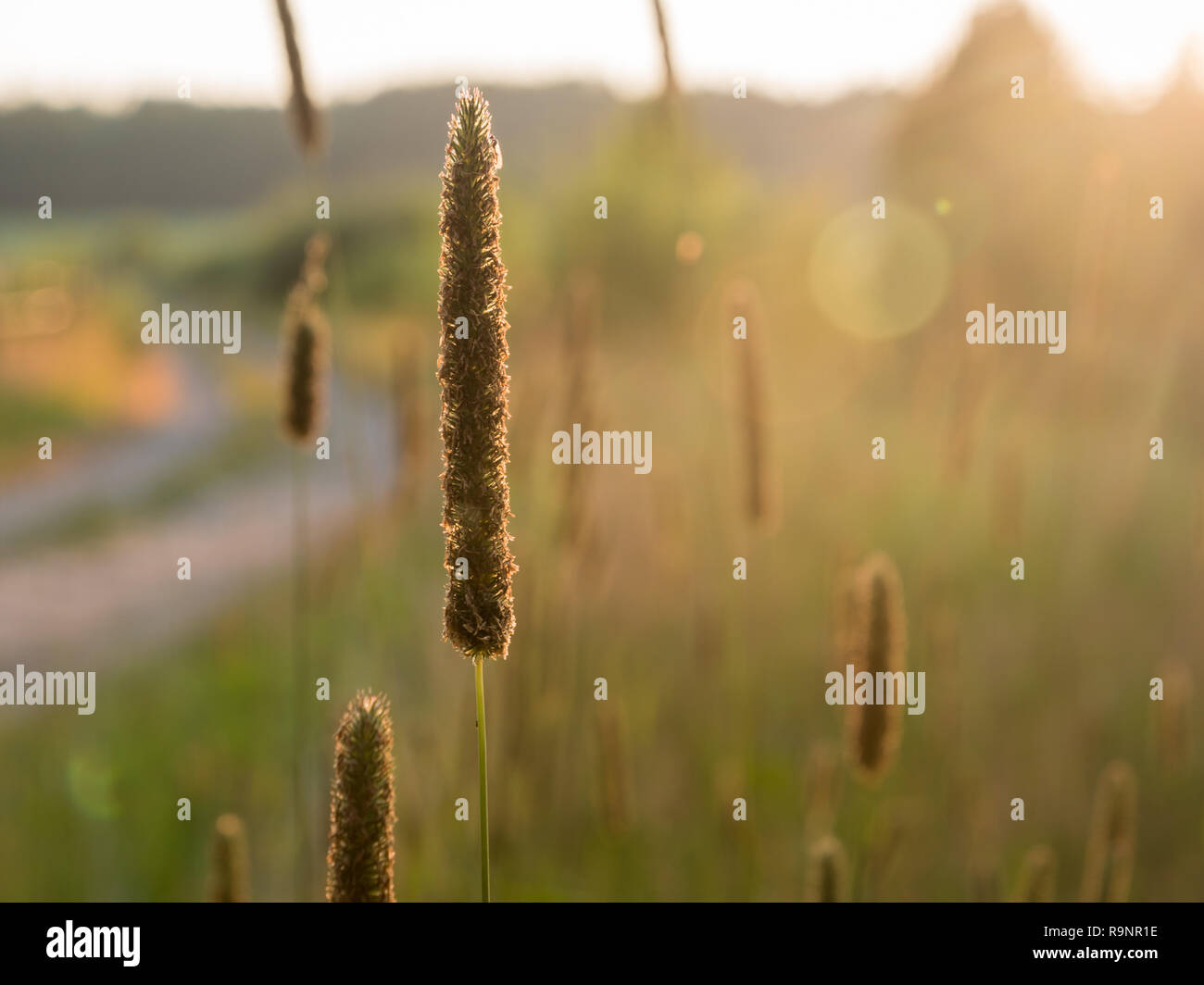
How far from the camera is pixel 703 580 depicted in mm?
7531

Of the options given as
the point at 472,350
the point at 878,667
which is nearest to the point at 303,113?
the point at 472,350

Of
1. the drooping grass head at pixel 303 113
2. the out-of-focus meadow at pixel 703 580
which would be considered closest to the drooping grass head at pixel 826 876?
the out-of-focus meadow at pixel 703 580

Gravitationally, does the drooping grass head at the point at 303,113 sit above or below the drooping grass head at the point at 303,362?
above

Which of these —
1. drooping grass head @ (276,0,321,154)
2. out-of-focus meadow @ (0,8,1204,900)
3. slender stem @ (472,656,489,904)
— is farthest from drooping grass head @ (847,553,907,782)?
drooping grass head @ (276,0,321,154)

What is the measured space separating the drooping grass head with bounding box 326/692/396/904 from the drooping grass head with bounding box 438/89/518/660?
281mm

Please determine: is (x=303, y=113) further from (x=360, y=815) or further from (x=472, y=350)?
(x=360, y=815)

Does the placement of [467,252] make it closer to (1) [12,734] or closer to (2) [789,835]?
(2) [789,835]

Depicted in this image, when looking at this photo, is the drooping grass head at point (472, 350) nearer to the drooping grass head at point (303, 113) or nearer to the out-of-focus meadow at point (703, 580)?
the out-of-focus meadow at point (703, 580)

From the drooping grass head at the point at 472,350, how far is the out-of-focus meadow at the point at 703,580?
0.16 metres

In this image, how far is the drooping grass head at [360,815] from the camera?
4.31 ft

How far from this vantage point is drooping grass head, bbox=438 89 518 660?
122 cm

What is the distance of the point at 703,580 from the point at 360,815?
6332 millimetres

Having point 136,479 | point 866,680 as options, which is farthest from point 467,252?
point 136,479

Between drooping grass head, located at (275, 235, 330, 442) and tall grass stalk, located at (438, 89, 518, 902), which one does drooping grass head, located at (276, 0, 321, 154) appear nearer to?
drooping grass head, located at (275, 235, 330, 442)
